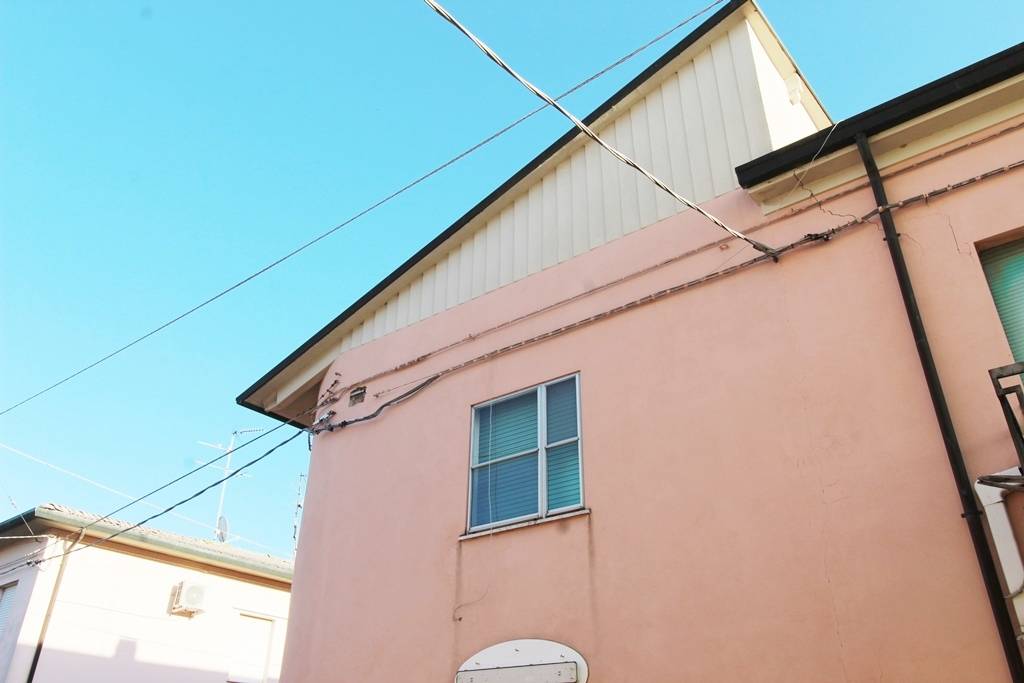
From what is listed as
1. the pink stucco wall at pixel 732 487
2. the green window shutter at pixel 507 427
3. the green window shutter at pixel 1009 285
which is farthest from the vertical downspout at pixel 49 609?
the green window shutter at pixel 1009 285

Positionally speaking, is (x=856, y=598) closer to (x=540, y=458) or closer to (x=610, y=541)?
(x=610, y=541)

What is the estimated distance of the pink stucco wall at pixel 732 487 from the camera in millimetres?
5637

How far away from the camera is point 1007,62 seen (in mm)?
6223

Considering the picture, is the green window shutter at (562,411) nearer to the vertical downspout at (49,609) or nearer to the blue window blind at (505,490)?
the blue window blind at (505,490)

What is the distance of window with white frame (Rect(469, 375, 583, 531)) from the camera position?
7.73 meters

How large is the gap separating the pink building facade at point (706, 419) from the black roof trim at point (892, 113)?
18 millimetres

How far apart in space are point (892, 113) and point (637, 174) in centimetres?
263

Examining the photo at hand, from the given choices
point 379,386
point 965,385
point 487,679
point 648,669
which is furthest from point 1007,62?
point 379,386

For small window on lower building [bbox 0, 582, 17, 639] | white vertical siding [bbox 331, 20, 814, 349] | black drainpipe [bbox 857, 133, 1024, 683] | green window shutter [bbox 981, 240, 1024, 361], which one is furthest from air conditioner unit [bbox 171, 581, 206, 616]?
green window shutter [bbox 981, 240, 1024, 361]

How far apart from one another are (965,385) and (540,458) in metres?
3.65

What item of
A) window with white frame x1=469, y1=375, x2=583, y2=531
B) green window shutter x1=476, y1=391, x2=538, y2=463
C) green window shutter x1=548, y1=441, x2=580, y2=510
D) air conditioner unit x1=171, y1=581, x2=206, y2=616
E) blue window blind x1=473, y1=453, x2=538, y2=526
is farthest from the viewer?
air conditioner unit x1=171, y1=581, x2=206, y2=616

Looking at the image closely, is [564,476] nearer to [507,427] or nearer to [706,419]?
[507,427]

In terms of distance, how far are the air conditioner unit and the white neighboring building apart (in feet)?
0.05

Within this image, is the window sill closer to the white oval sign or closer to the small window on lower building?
the white oval sign
